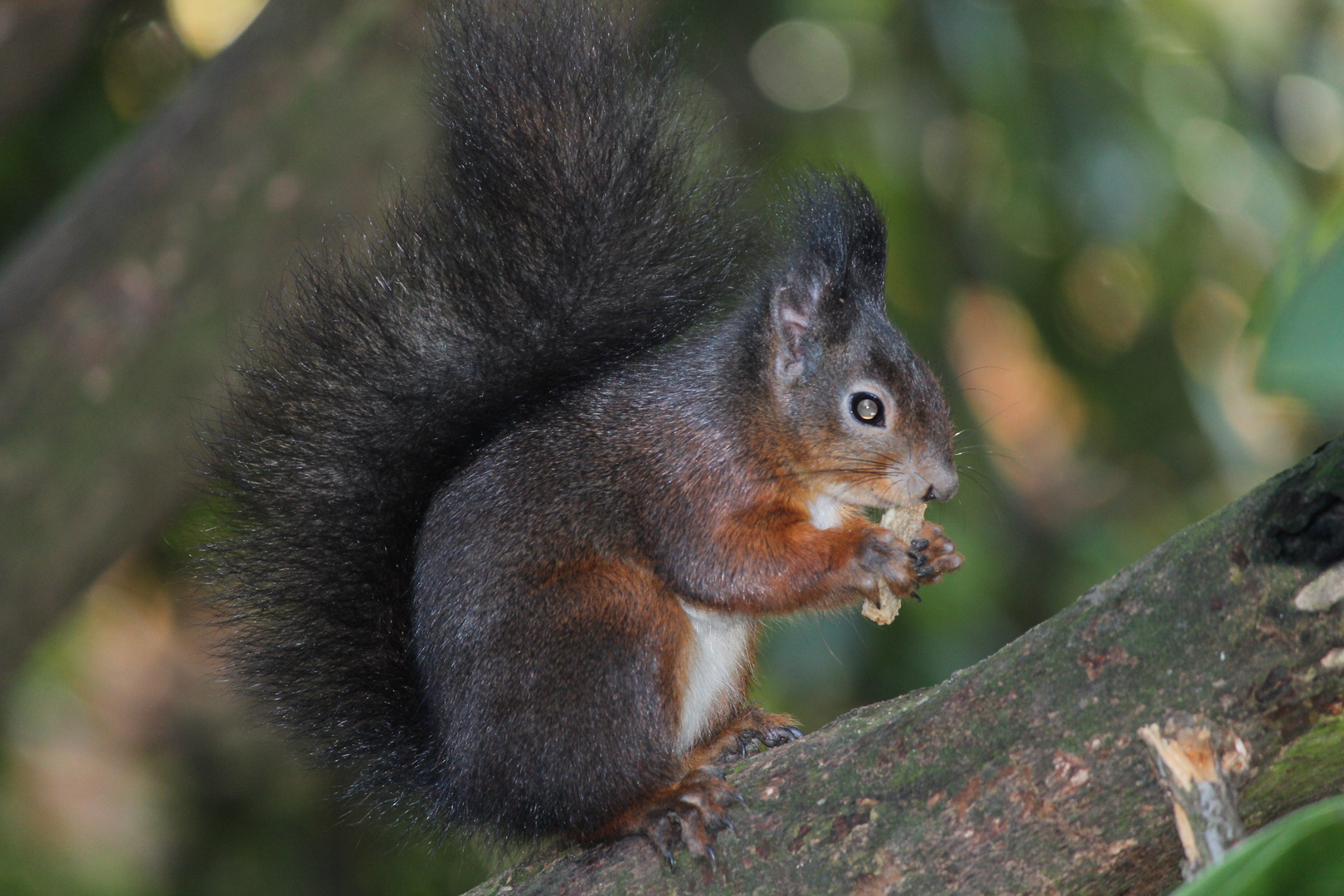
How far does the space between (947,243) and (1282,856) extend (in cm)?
277

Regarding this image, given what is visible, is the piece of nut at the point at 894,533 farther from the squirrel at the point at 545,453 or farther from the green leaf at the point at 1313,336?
the green leaf at the point at 1313,336

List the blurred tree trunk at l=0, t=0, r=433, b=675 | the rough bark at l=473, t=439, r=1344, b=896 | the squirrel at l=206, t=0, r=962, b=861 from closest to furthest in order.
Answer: the rough bark at l=473, t=439, r=1344, b=896, the squirrel at l=206, t=0, r=962, b=861, the blurred tree trunk at l=0, t=0, r=433, b=675

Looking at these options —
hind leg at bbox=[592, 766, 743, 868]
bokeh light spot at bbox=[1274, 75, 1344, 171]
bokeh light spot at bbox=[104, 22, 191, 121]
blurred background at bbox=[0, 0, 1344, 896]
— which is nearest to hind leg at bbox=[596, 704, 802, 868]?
hind leg at bbox=[592, 766, 743, 868]

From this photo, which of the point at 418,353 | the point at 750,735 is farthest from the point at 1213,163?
the point at 418,353

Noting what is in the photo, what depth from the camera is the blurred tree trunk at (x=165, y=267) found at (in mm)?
2385

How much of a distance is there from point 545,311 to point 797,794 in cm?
87

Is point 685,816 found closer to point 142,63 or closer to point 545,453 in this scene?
point 545,453

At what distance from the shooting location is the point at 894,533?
72.4 inches

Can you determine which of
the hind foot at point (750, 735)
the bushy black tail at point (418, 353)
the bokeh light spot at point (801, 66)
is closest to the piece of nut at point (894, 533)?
the hind foot at point (750, 735)

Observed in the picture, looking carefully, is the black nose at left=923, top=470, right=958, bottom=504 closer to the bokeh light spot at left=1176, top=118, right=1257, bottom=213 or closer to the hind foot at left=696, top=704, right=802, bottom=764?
the hind foot at left=696, top=704, right=802, bottom=764

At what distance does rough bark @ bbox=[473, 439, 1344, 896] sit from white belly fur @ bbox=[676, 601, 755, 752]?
1.44 ft

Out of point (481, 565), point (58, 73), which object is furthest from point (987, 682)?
point (58, 73)

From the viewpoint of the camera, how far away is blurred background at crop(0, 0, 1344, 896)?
278 centimetres

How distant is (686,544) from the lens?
184 centimetres
